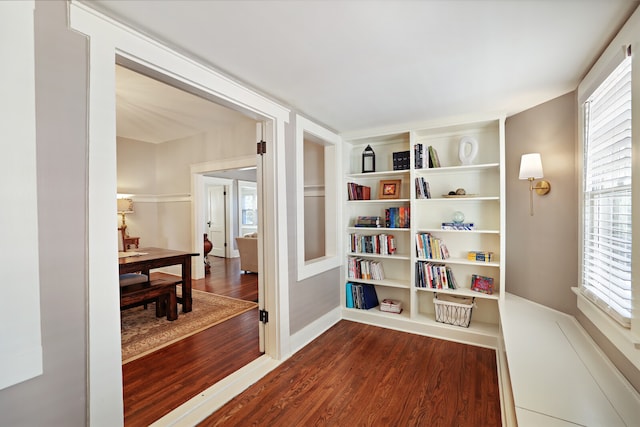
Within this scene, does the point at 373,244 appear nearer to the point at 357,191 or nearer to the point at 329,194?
the point at 357,191

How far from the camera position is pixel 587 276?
1.94 meters

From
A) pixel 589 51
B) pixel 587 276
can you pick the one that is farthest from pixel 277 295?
pixel 589 51

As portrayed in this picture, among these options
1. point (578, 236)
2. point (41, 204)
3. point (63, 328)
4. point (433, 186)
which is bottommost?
point (63, 328)

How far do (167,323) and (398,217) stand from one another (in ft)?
9.07

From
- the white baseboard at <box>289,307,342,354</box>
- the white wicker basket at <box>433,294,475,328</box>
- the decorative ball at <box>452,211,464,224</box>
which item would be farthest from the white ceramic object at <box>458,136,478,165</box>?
the white baseboard at <box>289,307,342,354</box>

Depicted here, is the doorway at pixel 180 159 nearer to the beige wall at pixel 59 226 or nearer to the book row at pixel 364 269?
the book row at pixel 364 269

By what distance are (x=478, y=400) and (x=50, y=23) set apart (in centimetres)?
299

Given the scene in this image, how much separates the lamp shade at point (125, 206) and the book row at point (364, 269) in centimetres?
418

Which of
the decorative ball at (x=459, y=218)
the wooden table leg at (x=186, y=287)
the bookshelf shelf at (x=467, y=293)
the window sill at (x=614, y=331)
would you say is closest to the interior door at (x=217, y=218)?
the wooden table leg at (x=186, y=287)

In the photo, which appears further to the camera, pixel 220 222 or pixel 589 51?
pixel 220 222

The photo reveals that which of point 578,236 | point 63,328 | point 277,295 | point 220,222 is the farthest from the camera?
point 220,222

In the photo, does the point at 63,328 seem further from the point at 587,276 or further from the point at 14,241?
the point at 587,276

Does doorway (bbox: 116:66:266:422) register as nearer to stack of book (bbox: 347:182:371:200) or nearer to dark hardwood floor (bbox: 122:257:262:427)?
dark hardwood floor (bbox: 122:257:262:427)

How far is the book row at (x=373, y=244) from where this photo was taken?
321cm
